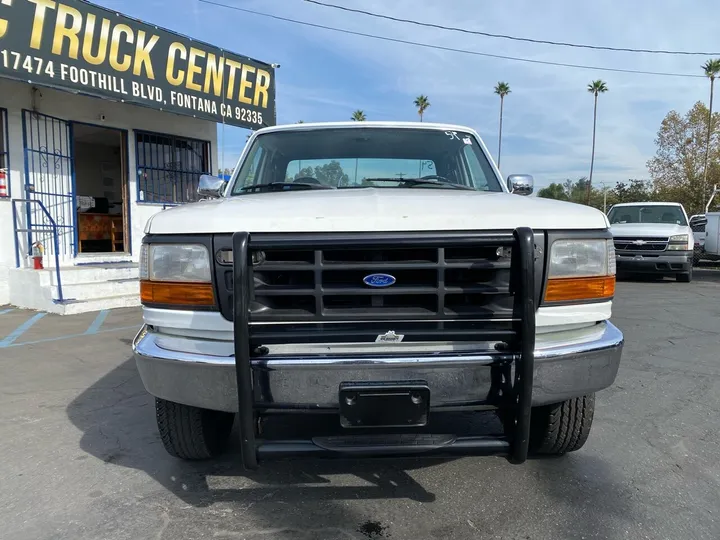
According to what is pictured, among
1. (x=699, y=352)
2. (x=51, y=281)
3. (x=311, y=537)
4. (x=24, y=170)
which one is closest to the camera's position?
(x=311, y=537)

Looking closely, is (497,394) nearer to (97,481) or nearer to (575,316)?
(575,316)

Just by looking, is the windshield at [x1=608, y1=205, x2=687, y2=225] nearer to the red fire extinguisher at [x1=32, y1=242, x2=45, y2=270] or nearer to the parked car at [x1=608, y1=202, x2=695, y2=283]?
the parked car at [x1=608, y1=202, x2=695, y2=283]

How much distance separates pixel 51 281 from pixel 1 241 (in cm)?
114

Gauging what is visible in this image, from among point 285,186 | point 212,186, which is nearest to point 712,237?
point 285,186

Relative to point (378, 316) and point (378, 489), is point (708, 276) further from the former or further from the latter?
point (378, 316)

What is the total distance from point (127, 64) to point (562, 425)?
343 inches

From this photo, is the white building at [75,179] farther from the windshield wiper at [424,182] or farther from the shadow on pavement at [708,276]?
the shadow on pavement at [708,276]

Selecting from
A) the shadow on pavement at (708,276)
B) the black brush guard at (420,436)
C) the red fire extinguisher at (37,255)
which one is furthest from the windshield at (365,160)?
the shadow on pavement at (708,276)

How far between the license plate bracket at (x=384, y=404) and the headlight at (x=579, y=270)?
0.68 metres

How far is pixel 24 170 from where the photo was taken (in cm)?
805

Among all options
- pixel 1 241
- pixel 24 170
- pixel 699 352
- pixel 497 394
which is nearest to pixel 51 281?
pixel 1 241

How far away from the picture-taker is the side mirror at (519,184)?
334 centimetres

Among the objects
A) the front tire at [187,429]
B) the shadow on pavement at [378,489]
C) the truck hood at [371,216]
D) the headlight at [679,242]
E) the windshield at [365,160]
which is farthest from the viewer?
the headlight at [679,242]

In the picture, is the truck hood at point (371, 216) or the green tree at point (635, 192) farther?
the green tree at point (635, 192)
